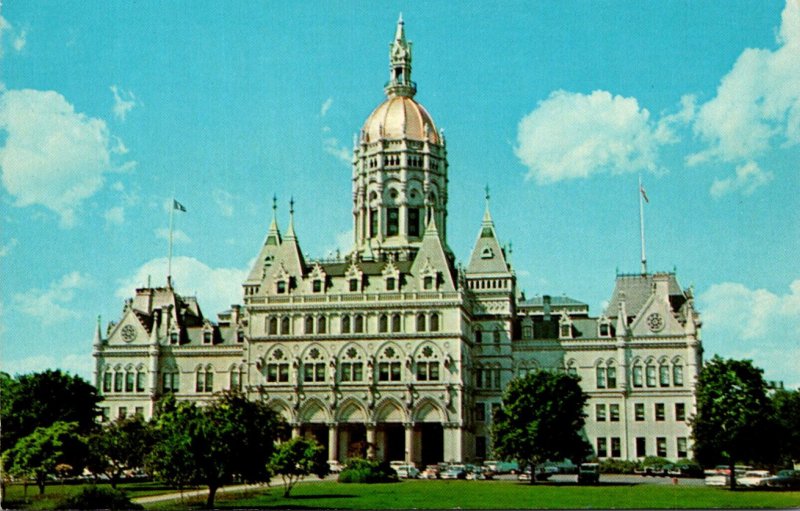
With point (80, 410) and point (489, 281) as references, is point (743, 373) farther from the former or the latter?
point (80, 410)

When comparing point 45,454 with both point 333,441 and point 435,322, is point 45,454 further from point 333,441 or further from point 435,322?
point 435,322

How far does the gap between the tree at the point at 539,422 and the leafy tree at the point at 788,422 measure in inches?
471

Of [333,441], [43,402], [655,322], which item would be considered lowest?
[333,441]

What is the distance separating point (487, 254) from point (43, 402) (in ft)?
137

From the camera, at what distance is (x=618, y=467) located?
82.6 meters

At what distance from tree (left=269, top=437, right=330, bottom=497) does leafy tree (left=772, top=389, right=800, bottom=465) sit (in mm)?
26020

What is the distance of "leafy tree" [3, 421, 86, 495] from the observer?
171 ft

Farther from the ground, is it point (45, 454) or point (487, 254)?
point (487, 254)

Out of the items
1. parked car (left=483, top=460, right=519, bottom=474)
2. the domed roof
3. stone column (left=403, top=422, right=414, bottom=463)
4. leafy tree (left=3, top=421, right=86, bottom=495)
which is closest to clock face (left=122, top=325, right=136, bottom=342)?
stone column (left=403, top=422, right=414, bottom=463)

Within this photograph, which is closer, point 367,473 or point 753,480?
point 753,480

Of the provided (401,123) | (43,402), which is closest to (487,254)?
(401,123)

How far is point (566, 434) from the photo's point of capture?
219 feet

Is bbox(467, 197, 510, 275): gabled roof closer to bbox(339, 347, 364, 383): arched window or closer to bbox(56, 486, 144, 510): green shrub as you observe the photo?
bbox(339, 347, 364, 383): arched window

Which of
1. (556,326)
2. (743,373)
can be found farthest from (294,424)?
(743,373)
